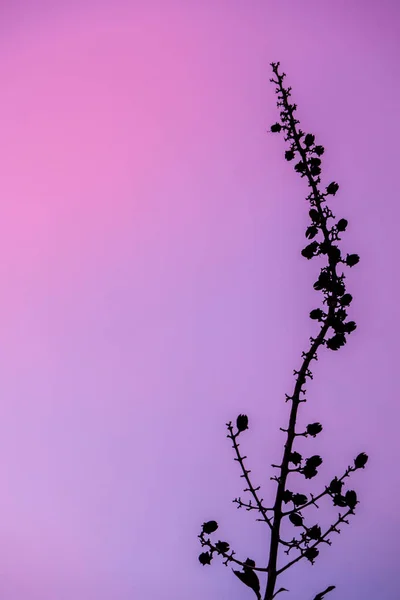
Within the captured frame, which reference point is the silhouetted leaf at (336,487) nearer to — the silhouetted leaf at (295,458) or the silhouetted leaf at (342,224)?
the silhouetted leaf at (295,458)

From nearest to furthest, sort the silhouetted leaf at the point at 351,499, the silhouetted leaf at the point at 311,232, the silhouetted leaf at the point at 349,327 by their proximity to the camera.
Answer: the silhouetted leaf at the point at 351,499 < the silhouetted leaf at the point at 349,327 < the silhouetted leaf at the point at 311,232

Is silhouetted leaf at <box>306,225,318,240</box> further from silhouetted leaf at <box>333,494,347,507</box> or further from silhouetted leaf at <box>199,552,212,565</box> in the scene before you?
silhouetted leaf at <box>199,552,212,565</box>

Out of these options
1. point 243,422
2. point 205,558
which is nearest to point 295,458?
point 243,422

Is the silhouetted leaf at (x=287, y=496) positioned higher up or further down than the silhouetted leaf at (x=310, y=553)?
higher up

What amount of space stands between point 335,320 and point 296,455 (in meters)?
0.50

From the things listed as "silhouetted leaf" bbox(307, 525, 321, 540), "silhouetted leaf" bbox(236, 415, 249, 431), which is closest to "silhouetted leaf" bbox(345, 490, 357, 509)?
"silhouetted leaf" bbox(307, 525, 321, 540)

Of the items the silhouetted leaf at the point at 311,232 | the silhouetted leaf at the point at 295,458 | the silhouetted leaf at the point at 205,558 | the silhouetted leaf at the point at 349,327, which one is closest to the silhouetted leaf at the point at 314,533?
the silhouetted leaf at the point at 295,458

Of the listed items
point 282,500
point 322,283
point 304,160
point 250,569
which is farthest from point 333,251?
point 250,569

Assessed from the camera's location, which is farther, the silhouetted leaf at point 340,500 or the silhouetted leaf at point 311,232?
the silhouetted leaf at point 311,232

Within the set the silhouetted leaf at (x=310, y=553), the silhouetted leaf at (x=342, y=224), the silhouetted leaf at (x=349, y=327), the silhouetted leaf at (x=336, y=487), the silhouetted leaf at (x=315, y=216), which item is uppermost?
the silhouetted leaf at (x=315, y=216)

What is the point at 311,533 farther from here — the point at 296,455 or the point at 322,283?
the point at 322,283

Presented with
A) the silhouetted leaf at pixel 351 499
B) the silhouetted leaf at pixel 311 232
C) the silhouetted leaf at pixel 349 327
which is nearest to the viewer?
the silhouetted leaf at pixel 351 499

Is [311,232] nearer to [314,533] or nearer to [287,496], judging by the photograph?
[287,496]

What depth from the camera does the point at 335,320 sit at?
2.03 meters
